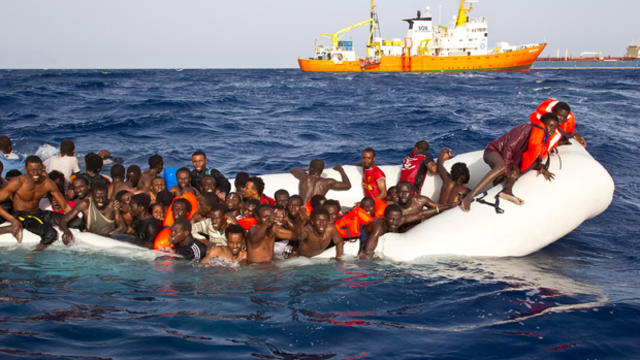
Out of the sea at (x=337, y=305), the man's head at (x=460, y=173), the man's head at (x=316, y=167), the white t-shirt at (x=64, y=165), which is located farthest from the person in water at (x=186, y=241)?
the man's head at (x=460, y=173)

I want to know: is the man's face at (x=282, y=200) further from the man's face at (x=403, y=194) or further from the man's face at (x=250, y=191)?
the man's face at (x=403, y=194)

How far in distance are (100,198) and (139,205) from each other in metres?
0.43

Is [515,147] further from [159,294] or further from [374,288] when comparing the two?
[159,294]

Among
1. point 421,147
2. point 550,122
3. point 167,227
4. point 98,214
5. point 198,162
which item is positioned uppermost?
point 550,122

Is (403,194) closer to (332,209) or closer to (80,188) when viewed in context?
(332,209)

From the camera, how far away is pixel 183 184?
6.18 metres

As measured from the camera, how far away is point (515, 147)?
5.52 metres

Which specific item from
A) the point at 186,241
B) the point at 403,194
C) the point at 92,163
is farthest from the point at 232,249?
the point at 92,163

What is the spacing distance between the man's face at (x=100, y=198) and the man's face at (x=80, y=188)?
198 mm

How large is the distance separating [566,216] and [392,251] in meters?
1.87

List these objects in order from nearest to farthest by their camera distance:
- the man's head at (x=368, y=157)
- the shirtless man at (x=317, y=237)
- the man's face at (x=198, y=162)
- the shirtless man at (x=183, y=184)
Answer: the shirtless man at (x=317, y=237), the shirtless man at (x=183, y=184), the man's head at (x=368, y=157), the man's face at (x=198, y=162)

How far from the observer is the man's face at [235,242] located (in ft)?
16.5

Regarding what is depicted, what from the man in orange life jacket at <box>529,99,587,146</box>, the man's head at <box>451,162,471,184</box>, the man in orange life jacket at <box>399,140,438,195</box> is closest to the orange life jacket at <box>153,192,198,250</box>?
the man in orange life jacket at <box>399,140,438,195</box>

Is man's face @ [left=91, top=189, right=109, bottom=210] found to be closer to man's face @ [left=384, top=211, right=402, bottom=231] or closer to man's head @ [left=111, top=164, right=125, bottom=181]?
man's head @ [left=111, top=164, right=125, bottom=181]
